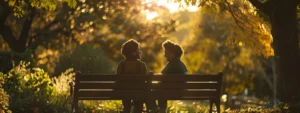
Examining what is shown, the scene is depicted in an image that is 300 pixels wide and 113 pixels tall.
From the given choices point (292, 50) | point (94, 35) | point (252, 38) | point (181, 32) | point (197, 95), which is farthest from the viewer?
point (181, 32)

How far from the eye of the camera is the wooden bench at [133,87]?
10.3 meters

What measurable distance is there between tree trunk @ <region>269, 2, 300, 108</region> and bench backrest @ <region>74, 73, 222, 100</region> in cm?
192

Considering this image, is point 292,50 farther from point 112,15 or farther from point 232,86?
point 232,86

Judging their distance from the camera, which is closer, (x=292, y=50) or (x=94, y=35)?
(x=292, y=50)

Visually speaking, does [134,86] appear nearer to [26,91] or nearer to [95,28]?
[26,91]

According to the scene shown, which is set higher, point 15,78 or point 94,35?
point 94,35

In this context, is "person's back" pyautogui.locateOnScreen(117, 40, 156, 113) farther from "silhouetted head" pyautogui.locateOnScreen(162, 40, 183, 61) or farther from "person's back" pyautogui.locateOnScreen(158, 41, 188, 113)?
"silhouetted head" pyautogui.locateOnScreen(162, 40, 183, 61)

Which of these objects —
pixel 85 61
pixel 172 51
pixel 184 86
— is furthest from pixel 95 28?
pixel 184 86

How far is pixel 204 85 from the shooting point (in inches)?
435

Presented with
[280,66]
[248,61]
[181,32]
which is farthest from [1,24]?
[181,32]

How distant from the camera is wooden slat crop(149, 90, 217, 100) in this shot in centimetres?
1059

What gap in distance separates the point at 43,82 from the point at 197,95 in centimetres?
429

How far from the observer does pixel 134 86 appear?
10.4 meters

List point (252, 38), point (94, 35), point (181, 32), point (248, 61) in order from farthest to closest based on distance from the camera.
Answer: point (181, 32) → point (248, 61) → point (94, 35) → point (252, 38)
